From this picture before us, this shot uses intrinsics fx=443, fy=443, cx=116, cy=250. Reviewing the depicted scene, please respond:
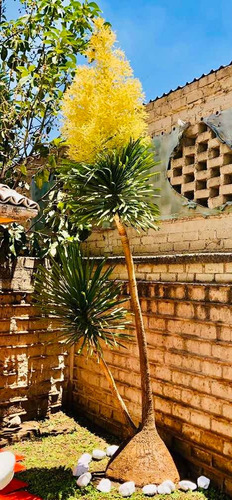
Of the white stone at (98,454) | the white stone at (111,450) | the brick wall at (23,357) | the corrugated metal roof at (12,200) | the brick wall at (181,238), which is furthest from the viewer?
the brick wall at (23,357)

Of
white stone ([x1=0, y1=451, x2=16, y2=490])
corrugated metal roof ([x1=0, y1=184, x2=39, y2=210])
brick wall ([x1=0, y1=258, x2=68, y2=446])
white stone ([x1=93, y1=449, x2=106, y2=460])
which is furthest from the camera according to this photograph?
brick wall ([x1=0, y1=258, x2=68, y2=446])

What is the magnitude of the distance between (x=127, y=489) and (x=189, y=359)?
5.10 feet

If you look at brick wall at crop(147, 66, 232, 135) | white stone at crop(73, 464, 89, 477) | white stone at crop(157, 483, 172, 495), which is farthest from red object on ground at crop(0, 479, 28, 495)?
brick wall at crop(147, 66, 232, 135)

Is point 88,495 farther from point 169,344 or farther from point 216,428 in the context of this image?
point 169,344

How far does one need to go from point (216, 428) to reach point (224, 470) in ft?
1.37

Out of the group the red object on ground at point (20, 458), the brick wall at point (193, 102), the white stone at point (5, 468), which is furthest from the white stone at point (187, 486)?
the brick wall at point (193, 102)

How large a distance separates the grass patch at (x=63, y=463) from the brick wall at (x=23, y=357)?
1.18ft

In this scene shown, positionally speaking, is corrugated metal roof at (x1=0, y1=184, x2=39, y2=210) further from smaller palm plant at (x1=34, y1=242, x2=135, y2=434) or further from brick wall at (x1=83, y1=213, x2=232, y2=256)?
brick wall at (x1=83, y1=213, x2=232, y2=256)

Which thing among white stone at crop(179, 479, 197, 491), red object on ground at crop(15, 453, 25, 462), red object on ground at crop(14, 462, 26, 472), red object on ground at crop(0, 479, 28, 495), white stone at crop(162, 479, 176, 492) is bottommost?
red object on ground at crop(0, 479, 28, 495)

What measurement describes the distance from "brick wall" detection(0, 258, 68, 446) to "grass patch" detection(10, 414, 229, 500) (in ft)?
1.18

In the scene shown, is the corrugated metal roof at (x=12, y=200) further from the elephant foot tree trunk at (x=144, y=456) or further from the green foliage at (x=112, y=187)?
the elephant foot tree trunk at (x=144, y=456)

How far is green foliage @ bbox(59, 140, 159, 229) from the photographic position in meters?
4.88

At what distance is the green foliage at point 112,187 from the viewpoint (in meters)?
4.88

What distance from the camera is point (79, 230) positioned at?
7.30 meters
